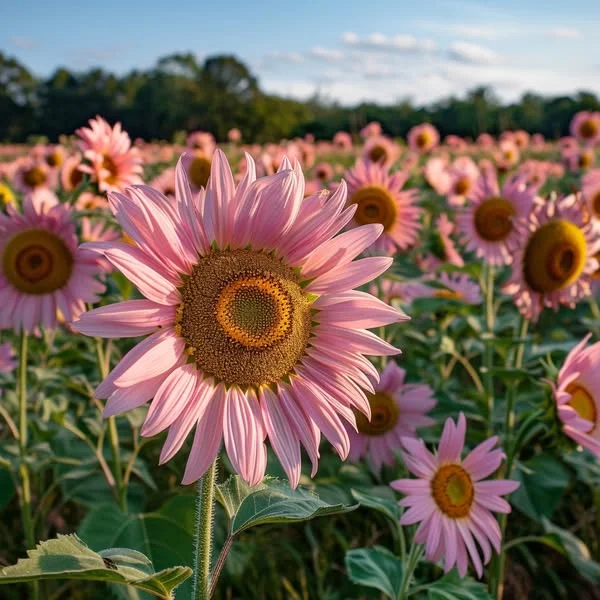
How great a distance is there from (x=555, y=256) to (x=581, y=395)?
833 mm

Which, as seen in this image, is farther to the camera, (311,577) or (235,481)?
(311,577)

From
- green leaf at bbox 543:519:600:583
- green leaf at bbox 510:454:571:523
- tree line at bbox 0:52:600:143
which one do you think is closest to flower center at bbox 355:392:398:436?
green leaf at bbox 510:454:571:523

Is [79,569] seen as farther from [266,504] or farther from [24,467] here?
[24,467]

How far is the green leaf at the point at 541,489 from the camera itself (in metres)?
2.64

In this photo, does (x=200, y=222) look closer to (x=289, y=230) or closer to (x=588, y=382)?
(x=289, y=230)

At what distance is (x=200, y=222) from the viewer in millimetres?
1313

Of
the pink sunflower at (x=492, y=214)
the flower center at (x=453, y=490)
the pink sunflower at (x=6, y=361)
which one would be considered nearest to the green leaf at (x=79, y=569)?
the flower center at (x=453, y=490)

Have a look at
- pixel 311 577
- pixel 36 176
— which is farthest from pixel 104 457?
pixel 36 176

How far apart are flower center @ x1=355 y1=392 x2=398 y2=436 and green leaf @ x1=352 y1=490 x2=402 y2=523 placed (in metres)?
0.74

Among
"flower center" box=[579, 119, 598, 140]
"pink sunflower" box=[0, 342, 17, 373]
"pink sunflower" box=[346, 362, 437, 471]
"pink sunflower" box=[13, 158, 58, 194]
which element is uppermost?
"flower center" box=[579, 119, 598, 140]

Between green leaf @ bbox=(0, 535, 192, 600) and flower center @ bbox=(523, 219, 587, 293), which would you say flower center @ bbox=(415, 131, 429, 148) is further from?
green leaf @ bbox=(0, 535, 192, 600)

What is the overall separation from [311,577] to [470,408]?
88 centimetres

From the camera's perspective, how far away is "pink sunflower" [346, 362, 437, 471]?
9.30 feet

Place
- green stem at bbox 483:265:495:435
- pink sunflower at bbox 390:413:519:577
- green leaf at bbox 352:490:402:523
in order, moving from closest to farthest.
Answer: green leaf at bbox 352:490:402:523
pink sunflower at bbox 390:413:519:577
green stem at bbox 483:265:495:435
